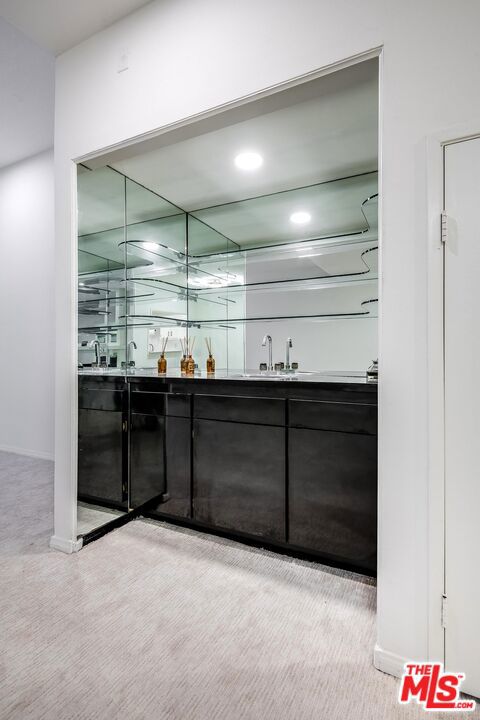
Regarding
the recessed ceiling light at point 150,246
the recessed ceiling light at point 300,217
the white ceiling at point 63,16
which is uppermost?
the white ceiling at point 63,16

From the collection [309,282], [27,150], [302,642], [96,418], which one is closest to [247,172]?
[309,282]

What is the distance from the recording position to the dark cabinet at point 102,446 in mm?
2461

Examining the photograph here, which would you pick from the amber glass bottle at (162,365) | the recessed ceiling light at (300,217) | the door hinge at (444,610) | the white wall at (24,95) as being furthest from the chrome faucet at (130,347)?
the door hinge at (444,610)

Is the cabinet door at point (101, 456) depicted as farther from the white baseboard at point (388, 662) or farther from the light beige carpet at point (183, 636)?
the white baseboard at point (388, 662)

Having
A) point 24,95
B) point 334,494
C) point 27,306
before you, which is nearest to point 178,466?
point 334,494

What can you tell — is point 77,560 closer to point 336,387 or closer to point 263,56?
point 336,387

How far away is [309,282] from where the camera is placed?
3.30 meters

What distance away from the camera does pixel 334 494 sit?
2055 millimetres

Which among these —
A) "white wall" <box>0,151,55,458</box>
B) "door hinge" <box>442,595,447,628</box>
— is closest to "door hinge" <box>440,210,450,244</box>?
"door hinge" <box>442,595,447,628</box>

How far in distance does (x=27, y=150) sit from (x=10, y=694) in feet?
14.8

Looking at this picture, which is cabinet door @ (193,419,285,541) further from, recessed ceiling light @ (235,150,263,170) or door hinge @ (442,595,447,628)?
recessed ceiling light @ (235,150,263,170)

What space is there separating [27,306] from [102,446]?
244 centimetres

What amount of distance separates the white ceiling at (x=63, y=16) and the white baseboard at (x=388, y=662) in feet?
10.3

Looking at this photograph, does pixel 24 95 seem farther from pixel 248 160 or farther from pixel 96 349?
pixel 96 349
